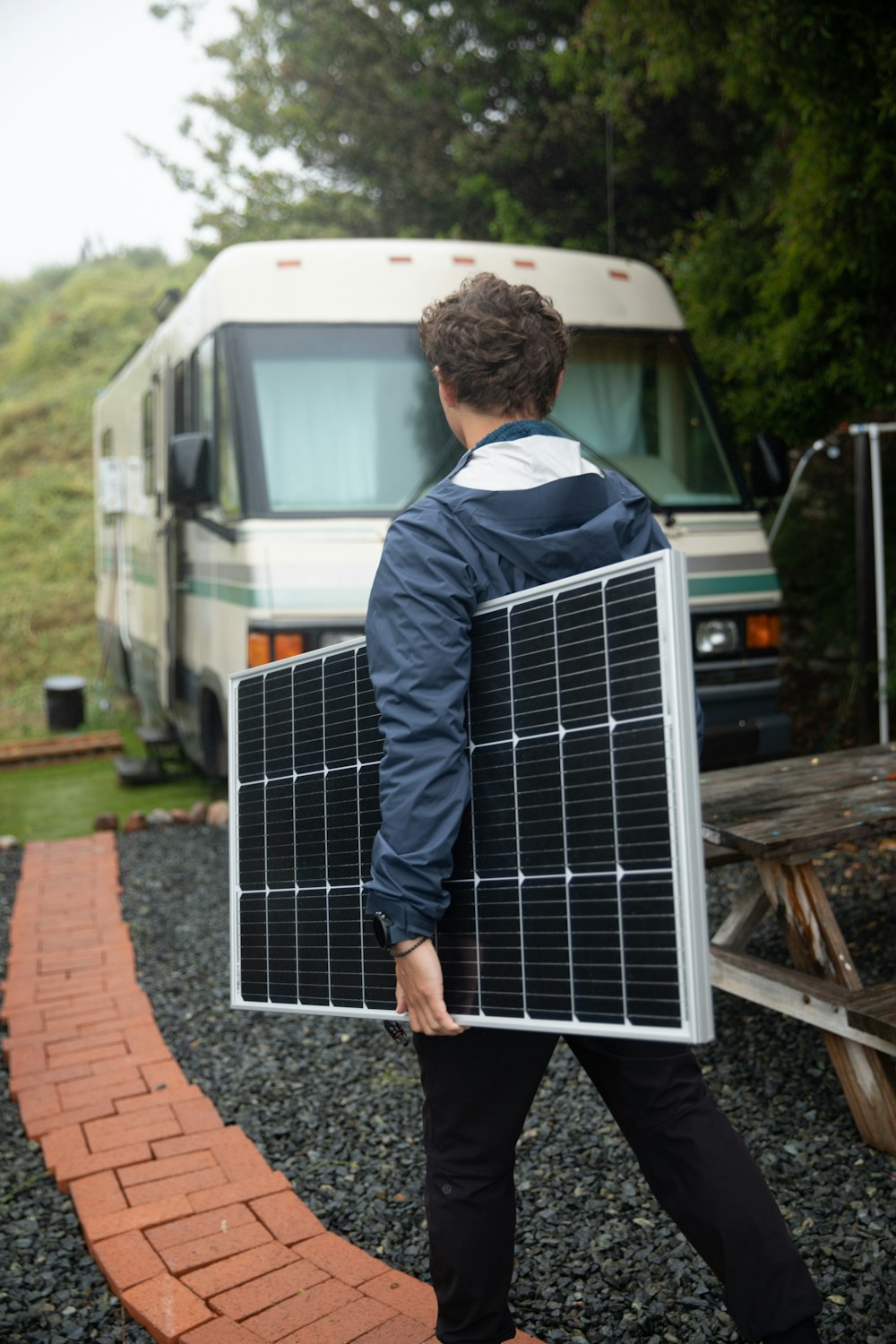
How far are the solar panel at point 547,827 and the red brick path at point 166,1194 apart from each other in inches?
29.0

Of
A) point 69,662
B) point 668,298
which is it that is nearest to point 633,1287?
point 668,298

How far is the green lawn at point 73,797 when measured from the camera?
884 cm

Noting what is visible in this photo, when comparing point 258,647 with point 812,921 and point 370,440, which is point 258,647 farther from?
point 812,921

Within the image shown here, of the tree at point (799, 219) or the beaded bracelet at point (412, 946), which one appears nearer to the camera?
the beaded bracelet at point (412, 946)

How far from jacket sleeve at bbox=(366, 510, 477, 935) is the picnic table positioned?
4.93ft

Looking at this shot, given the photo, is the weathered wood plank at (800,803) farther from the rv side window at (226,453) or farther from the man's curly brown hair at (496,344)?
the rv side window at (226,453)

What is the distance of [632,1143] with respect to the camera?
90.7 inches

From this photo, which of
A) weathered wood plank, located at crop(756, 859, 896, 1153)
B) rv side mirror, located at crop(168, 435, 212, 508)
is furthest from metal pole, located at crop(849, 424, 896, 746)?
weathered wood plank, located at crop(756, 859, 896, 1153)

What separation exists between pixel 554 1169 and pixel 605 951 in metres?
1.72

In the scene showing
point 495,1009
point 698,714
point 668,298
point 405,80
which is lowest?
point 495,1009

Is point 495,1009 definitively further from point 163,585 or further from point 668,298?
point 163,585

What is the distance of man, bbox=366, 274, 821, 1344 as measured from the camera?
211 centimetres

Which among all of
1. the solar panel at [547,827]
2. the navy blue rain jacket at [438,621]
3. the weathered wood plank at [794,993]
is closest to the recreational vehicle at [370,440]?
the weathered wood plank at [794,993]

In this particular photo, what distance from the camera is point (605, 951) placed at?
1995 millimetres
